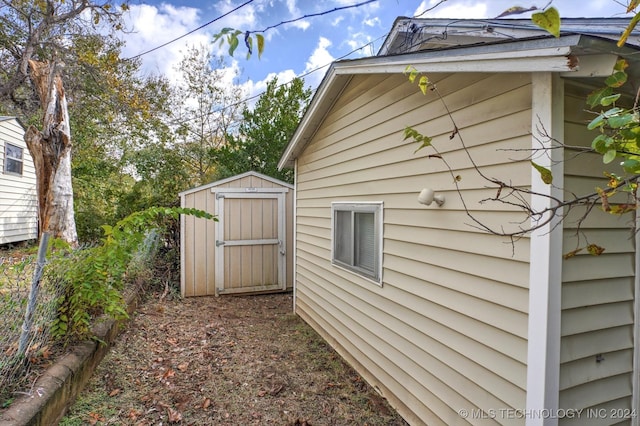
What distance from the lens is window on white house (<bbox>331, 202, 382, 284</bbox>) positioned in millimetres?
3312

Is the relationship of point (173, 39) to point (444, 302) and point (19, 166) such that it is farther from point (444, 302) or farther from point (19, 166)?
point (444, 302)

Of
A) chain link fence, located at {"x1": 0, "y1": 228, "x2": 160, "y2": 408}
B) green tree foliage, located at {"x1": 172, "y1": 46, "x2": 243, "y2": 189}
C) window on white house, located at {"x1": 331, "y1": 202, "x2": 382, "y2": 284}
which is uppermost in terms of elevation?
green tree foliage, located at {"x1": 172, "y1": 46, "x2": 243, "y2": 189}

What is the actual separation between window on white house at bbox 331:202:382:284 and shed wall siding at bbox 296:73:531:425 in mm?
109

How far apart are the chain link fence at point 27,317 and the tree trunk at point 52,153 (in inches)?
176

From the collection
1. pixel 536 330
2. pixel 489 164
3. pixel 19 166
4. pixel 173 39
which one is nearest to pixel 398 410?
pixel 536 330

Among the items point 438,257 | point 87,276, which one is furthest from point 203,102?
point 438,257

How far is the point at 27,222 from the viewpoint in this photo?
33.2 ft

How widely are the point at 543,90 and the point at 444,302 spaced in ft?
4.87

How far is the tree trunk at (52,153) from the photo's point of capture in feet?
20.6

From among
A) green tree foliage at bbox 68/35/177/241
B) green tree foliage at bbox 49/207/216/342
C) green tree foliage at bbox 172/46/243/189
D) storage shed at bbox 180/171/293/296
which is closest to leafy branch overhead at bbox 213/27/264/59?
green tree foliage at bbox 49/207/216/342

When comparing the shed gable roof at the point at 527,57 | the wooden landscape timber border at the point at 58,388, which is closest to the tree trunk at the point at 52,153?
the wooden landscape timber border at the point at 58,388

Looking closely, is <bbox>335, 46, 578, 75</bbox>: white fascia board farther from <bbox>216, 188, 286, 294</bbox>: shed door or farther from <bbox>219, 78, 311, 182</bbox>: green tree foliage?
<bbox>219, 78, 311, 182</bbox>: green tree foliage

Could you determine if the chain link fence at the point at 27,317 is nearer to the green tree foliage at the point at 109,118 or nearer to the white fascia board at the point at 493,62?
the white fascia board at the point at 493,62

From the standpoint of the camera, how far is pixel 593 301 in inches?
71.8
